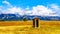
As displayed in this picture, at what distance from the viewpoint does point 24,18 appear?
162ft

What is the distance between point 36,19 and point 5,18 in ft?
90.2

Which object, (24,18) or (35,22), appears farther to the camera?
(24,18)

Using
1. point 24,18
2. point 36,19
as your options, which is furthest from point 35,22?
point 24,18

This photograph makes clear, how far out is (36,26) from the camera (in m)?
23.5

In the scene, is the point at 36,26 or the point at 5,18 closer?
the point at 36,26

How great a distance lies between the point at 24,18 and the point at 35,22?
25.8m

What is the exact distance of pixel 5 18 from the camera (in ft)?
162

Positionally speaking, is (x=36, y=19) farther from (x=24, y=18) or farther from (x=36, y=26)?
(x=24, y=18)

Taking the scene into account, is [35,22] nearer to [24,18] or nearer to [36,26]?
[36,26]

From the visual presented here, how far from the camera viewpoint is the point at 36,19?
77.1 feet

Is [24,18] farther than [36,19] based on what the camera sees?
Yes

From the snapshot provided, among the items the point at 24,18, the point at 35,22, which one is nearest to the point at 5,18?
the point at 24,18

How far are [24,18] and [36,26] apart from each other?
84.9 feet
